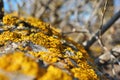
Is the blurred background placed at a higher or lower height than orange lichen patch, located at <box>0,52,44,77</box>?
higher

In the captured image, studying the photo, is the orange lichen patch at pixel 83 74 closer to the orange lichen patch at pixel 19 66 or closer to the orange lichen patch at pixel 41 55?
the orange lichen patch at pixel 41 55

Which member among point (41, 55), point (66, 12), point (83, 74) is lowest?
point (83, 74)

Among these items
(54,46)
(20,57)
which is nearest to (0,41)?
(54,46)

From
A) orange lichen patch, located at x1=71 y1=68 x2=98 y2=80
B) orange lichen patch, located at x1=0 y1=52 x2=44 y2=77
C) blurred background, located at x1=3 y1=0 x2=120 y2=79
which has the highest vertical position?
blurred background, located at x1=3 y1=0 x2=120 y2=79

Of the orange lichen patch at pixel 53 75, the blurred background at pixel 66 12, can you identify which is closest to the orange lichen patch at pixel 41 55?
the orange lichen patch at pixel 53 75

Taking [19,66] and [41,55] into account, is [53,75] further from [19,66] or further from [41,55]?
[41,55]

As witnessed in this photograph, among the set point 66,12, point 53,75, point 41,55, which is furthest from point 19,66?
point 66,12

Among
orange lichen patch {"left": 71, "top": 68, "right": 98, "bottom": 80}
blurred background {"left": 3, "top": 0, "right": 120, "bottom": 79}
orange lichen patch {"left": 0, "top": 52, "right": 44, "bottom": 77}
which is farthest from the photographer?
blurred background {"left": 3, "top": 0, "right": 120, "bottom": 79}

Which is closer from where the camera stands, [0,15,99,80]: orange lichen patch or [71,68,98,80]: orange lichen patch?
[0,15,99,80]: orange lichen patch

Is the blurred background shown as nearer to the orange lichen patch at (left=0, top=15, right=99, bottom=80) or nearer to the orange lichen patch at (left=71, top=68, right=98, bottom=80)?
the orange lichen patch at (left=0, top=15, right=99, bottom=80)

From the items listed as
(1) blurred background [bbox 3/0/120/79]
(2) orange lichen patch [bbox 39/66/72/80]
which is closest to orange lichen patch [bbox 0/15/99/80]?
(2) orange lichen patch [bbox 39/66/72/80]

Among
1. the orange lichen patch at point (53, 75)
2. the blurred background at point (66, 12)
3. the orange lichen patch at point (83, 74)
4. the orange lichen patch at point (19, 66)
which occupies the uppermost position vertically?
the blurred background at point (66, 12)
